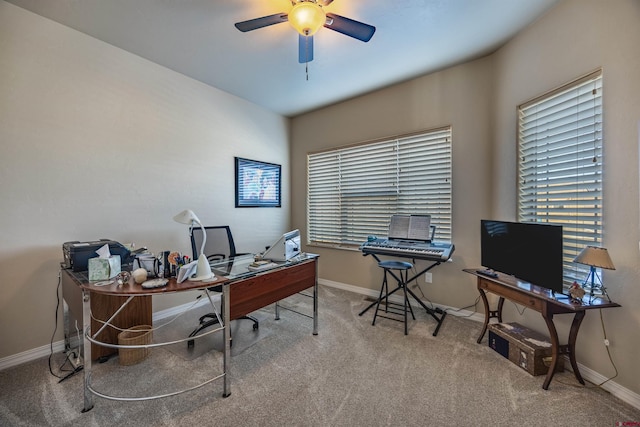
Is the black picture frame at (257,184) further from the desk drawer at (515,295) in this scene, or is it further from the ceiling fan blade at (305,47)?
the desk drawer at (515,295)

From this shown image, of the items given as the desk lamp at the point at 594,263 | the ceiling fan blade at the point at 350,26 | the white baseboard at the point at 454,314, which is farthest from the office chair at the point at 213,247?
the desk lamp at the point at 594,263

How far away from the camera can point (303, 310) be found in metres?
3.12

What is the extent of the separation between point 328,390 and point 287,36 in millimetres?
2915

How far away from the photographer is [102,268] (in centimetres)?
166

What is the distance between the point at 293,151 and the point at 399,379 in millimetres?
3606

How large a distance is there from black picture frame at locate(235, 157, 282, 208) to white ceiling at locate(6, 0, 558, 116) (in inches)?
42.2

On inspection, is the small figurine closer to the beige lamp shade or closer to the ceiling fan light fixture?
the beige lamp shade

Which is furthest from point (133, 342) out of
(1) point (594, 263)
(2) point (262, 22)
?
(1) point (594, 263)

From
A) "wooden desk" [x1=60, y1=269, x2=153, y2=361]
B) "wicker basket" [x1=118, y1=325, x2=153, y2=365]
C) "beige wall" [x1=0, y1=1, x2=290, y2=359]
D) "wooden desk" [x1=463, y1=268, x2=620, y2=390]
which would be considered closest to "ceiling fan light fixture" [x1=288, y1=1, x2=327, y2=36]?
"beige wall" [x1=0, y1=1, x2=290, y2=359]

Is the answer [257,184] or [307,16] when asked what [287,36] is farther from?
[257,184]

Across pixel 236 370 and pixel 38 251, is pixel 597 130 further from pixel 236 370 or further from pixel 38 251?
pixel 38 251

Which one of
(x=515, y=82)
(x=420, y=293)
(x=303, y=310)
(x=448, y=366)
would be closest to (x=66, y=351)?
(x=303, y=310)

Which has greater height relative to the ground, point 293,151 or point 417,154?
point 293,151

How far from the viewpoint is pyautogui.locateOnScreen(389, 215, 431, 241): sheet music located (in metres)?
2.92
